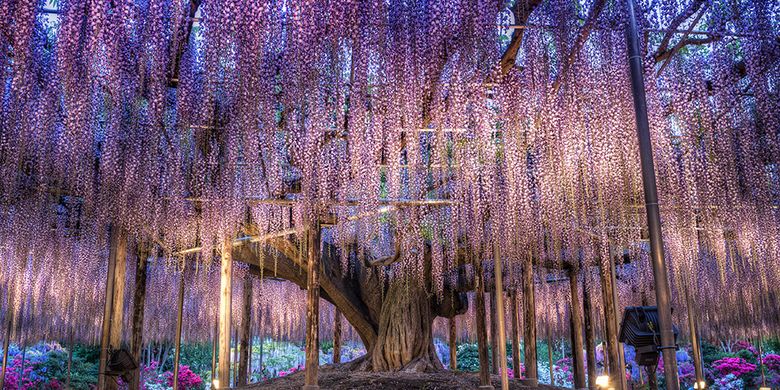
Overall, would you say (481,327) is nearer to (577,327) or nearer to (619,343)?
(619,343)

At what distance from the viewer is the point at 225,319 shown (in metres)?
8.03

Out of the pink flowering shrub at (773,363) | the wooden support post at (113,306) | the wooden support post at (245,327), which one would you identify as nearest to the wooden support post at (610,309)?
the wooden support post at (245,327)

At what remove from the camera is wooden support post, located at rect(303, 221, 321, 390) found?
7.61 metres

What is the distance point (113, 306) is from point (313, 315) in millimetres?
2628

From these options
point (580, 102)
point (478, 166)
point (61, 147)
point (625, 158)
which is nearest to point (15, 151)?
point (61, 147)

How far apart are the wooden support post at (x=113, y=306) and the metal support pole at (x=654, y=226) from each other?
659cm

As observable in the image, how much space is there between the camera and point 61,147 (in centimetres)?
694

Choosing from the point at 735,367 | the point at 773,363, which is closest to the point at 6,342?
the point at 735,367

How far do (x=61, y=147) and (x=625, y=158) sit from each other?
6572 millimetres

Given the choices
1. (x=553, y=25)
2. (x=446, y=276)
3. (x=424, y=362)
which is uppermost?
(x=553, y=25)

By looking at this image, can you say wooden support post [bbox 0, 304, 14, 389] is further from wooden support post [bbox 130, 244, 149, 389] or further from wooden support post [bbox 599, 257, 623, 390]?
wooden support post [bbox 599, 257, 623, 390]

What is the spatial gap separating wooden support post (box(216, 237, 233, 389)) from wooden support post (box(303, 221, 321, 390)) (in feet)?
3.47

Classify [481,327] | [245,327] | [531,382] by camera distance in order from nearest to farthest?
[481,327]
[531,382]
[245,327]

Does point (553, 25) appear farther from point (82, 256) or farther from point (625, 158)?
point (82, 256)
